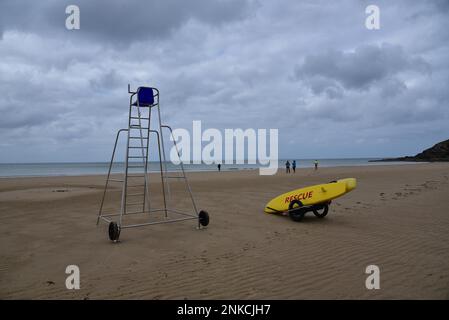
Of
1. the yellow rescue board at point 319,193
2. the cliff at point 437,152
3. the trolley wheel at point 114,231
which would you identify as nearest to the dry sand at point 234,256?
the trolley wheel at point 114,231

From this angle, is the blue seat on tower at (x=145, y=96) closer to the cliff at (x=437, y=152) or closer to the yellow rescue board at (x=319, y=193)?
the yellow rescue board at (x=319, y=193)

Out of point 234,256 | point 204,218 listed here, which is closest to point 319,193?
point 204,218

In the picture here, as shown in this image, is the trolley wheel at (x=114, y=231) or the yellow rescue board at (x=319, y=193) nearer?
the trolley wheel at (x=114, y=231)

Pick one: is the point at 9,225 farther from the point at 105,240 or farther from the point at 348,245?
the point at 348,245

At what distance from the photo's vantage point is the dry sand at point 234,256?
4426 mm

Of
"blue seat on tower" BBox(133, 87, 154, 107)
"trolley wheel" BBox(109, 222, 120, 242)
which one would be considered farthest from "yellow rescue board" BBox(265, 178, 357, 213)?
"trolley wheel" BBox(109, 222, 120, 242)

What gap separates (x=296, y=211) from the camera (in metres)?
8.96

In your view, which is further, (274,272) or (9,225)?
(9,225)

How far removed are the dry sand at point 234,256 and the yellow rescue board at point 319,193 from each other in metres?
0.52

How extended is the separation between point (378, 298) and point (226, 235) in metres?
3.90

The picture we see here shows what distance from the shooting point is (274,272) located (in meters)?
5.06

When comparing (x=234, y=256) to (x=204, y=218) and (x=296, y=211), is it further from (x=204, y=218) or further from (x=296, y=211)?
(x=296, y=211)
